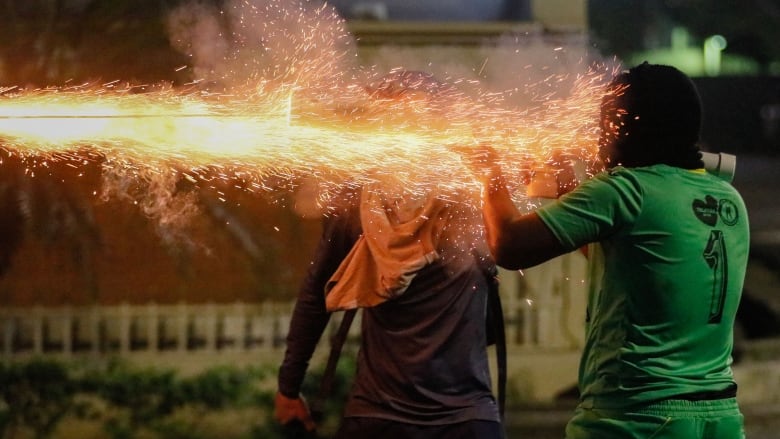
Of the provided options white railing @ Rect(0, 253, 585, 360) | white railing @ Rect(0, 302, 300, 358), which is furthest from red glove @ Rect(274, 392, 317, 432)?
white railing @ Rect(0, 302, 300, 358)

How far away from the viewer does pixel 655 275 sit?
97.2 inches

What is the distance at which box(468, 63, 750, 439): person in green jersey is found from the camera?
8.07 feet

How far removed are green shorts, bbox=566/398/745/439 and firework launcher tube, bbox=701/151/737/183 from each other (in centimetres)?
73

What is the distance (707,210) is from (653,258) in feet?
0.74

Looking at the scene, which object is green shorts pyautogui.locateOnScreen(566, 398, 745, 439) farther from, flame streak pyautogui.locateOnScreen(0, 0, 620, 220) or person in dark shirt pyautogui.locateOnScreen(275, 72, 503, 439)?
flame streak pyautogui.locateOnScreen(0, 0, 620, 220)

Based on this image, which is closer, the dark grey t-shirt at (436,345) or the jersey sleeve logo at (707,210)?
the jersey sleeve logo at (707,210)

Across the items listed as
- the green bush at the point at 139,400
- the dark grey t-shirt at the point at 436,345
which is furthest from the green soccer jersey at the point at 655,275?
the green bush at the point at 139,400

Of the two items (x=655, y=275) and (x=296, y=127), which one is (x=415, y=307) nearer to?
(x=296, y=127)

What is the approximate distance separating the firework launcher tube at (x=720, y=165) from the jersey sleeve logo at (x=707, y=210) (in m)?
0.31

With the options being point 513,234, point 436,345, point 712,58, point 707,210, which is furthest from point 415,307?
point 712,58

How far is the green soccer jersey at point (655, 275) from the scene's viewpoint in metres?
2.45

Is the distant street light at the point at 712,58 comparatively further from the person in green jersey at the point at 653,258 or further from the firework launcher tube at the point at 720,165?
the person in green jersey at the point at 653,258

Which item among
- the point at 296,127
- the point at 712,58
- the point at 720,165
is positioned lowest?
the point at 712,58

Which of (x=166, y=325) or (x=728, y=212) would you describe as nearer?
(x=728, y=212)
